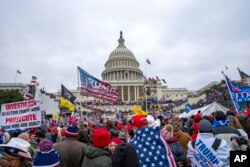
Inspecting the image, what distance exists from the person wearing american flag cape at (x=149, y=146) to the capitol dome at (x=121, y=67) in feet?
337

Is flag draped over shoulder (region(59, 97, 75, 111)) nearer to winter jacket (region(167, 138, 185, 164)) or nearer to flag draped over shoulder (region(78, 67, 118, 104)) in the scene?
flag draped over shoulder (region(78, 67, 118, 104))

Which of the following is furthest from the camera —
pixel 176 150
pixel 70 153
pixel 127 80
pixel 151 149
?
pixel 127 80

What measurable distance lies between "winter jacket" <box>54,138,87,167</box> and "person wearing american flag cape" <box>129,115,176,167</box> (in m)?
1.20

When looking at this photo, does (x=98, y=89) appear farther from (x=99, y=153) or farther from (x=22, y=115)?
(x=99, y=153)

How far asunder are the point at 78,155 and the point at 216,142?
7.63 feet

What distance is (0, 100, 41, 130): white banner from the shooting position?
8.50 meters

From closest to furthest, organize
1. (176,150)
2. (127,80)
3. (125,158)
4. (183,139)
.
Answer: (125,158)
(176,150)
(183,139)
(127,80)

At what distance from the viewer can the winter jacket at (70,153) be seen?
5.07 metres

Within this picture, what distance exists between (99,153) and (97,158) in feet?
0.24

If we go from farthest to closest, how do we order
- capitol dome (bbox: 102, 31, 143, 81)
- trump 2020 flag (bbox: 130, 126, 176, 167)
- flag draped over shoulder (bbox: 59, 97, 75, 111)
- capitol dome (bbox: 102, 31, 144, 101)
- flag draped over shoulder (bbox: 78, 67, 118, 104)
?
capitol dome (bbox: 102, 31, 143, 81) → capitol dome (bbox: 102, 31, 144, 101) → flag draped over shoulder (bbox: 59, 97, 75, 111) → flag draped over shoulder (bbox: 78, 67, 118, 104) → trump 2020 flag (bbox: 130, 126, 176, 167)

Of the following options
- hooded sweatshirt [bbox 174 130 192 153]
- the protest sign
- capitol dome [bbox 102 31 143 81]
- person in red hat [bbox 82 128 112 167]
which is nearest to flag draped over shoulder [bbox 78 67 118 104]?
hooded sweatshirt [bbox 174 130 192 153]

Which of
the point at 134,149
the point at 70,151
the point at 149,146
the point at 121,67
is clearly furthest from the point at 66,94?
the point at 121,67

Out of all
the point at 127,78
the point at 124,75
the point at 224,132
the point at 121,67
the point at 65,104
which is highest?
the point at 121,67

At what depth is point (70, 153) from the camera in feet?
16.7
